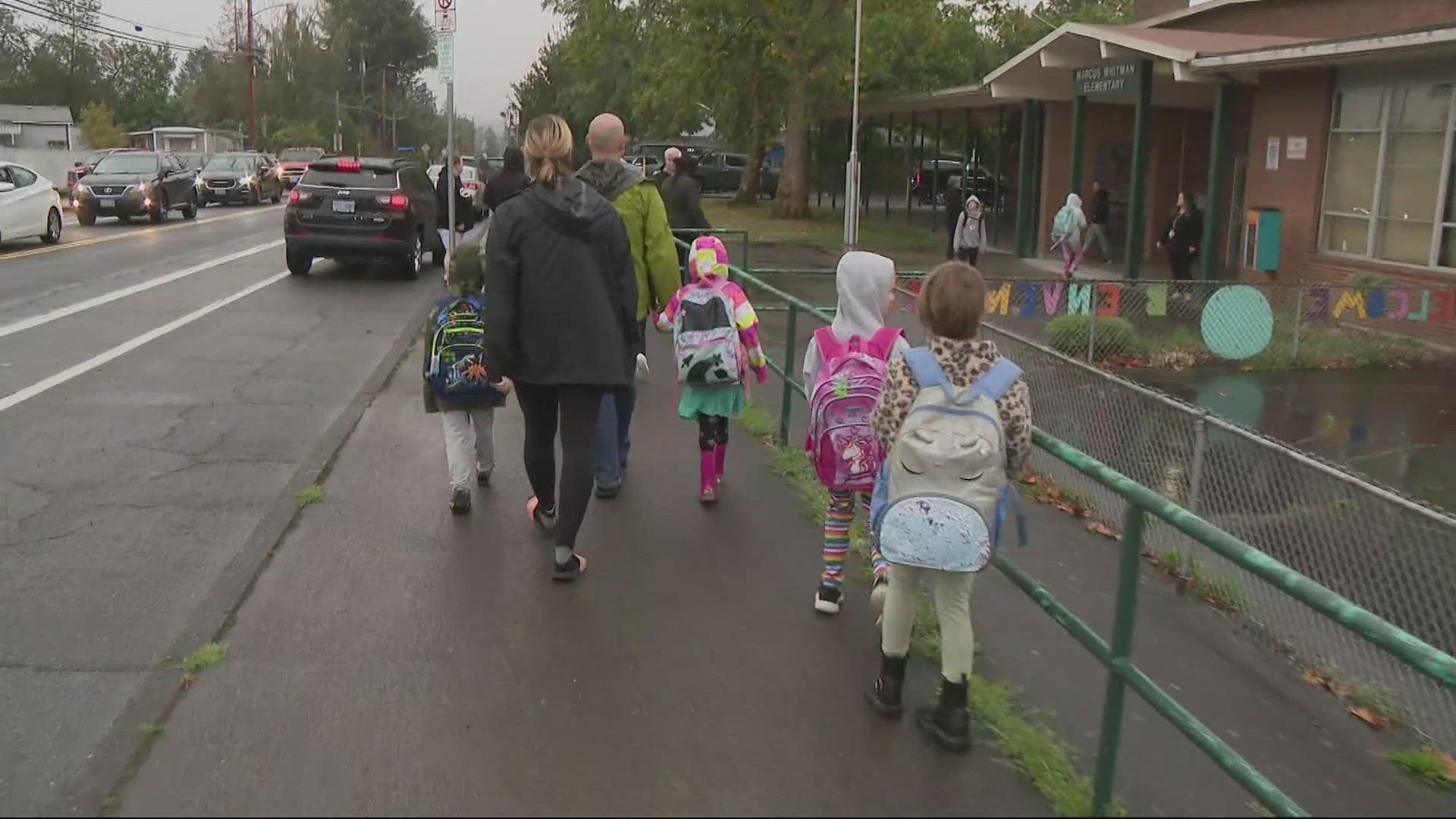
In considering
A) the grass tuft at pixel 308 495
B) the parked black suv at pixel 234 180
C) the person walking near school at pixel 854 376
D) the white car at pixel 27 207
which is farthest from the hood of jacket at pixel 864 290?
the parked black suv at pixel 234 180

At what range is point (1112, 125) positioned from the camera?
28.6 meters

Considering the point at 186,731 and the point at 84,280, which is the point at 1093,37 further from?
the point at 186,731

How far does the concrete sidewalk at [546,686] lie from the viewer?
144 inches

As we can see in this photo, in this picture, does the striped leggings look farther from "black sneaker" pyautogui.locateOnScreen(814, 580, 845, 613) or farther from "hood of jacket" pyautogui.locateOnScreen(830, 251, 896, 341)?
"hood of jacket" pyautogui.locateOnScreen(830, 251, 896, 341)

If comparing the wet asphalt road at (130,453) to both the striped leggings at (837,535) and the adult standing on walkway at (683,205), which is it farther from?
the adult standing on walkway at (683,205)

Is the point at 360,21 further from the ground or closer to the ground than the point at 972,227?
further from the ground

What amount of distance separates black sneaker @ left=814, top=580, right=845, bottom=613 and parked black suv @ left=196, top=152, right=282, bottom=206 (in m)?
33.4

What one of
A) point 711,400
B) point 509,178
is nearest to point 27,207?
point 509,178

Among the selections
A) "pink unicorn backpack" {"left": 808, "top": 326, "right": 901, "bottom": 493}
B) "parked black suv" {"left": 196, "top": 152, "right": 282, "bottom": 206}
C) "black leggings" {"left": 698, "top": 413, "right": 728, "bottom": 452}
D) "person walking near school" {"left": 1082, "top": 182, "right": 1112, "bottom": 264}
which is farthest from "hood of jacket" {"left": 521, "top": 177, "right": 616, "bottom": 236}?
"parked black suv" {"left": 196, "top": 152, "right": 282, "bottom": 206}

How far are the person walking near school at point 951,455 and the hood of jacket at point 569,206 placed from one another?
1.62 metres

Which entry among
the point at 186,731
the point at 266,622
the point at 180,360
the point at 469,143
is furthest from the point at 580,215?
the point at 469,143

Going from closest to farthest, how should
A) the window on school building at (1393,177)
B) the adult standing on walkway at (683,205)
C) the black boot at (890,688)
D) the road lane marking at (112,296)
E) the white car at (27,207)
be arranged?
the black boot at (890,688) → the adult standing on walkway at (683,205) → the road lane marking at (112,296) → the window on school building at (1393,177) → the white car at (27,207)

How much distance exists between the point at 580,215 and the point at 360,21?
365 ft

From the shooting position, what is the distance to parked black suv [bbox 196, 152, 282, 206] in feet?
119
